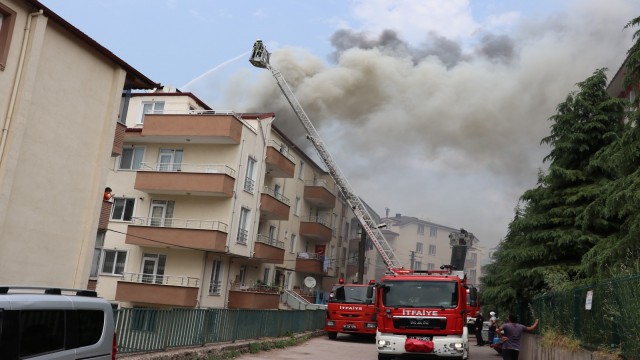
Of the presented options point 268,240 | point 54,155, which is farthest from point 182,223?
point 54,155

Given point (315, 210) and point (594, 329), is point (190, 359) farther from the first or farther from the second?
point (315, 210)

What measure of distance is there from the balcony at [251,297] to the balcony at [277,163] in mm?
7514

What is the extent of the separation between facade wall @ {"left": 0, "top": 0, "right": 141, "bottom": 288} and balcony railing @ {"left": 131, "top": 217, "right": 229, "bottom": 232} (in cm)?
1256

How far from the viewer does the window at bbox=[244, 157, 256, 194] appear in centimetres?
3102

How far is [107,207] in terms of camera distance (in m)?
17.4

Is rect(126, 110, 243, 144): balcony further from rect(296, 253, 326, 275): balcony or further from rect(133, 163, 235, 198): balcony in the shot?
rect(296, 253, 326, 275): balcony

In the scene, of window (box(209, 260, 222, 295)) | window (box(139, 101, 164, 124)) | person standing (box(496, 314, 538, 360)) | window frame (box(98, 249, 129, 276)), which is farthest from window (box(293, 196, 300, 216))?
person standing (box(496, 314, 538, 360))

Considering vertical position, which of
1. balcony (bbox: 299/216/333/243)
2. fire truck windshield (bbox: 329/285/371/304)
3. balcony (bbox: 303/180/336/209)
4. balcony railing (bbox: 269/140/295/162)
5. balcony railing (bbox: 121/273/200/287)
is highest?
balcony railing (bbox: 269/140/295/162)

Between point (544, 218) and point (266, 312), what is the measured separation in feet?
33.2

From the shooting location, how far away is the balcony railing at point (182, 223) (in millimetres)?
29016

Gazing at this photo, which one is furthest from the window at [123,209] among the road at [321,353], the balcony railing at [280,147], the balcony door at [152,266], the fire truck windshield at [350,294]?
the road at [321,353]

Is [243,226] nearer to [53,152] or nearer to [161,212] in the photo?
[161,212]

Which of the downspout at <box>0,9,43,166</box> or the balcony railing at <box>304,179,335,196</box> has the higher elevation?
the balcony railing at <box>304,179,335,196</box>

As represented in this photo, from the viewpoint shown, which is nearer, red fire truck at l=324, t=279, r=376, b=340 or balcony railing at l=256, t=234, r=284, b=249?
red fire truck at l=324, t=279, r=376, b=340
